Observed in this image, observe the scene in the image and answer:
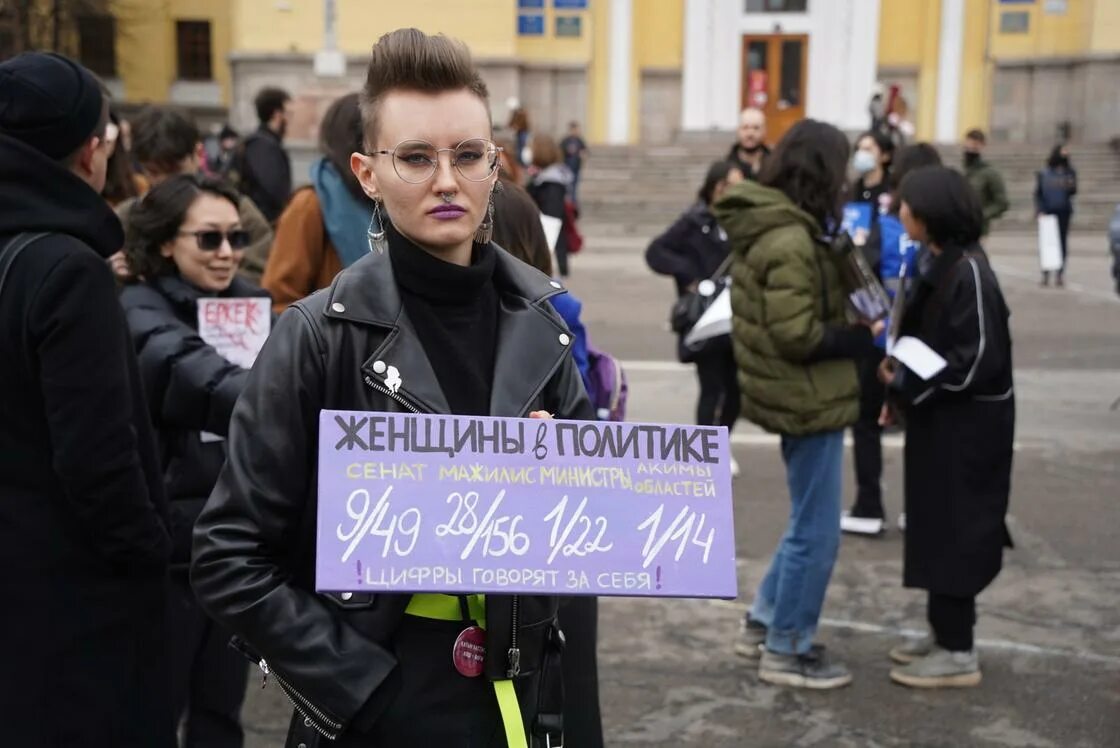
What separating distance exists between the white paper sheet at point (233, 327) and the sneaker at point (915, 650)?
276 centimetres

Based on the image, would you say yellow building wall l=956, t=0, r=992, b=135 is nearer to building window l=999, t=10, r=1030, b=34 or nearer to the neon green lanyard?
building window l=999, t=10, r=1030, b=34

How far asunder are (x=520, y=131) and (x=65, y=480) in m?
18.3

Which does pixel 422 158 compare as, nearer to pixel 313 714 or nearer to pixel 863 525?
pixel 313 714

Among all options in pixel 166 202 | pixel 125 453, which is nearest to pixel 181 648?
pixel 125 453

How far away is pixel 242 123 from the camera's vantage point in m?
30.1

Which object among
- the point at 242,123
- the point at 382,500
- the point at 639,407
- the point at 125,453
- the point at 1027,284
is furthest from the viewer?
the point at 242,123

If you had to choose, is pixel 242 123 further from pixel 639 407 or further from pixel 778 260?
pixel 778 260

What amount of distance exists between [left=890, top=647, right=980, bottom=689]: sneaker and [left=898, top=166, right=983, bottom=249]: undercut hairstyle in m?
1.53

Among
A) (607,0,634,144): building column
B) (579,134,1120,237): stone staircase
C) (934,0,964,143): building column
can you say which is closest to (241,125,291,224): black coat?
(579,134,1120,237): stone staircase

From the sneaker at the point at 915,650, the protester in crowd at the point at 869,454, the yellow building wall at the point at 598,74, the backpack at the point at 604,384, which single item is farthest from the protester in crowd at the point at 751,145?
the yellow building wall at the point at 598,74

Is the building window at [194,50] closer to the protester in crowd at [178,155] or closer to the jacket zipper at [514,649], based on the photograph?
the protester in crowd at [178,155]

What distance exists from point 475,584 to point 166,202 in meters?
2.29

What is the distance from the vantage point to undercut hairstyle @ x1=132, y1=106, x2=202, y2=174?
220 inches

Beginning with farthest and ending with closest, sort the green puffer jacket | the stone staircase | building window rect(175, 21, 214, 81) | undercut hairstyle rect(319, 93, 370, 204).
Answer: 1. building window rect(175, 21, 214, 81)
2. the stone staircase
3. the green puffer jacket
4. undercut hairstyle rect(319, 93, 370, 204)
